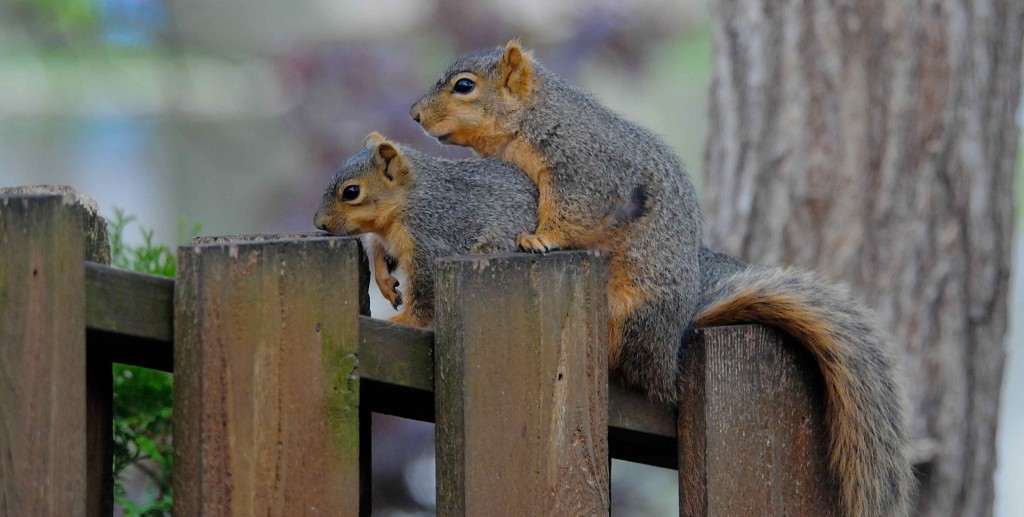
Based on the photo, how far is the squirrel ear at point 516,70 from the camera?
1.94 meters

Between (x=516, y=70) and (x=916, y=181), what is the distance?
149cm

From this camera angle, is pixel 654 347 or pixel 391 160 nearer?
pixel 654 347

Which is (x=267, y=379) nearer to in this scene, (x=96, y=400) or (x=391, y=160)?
(x=96, y=400)

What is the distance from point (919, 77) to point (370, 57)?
1971 millimetres

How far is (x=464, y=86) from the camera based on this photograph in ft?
6.48

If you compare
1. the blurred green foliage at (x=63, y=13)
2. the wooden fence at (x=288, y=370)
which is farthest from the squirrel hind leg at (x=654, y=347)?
the blurred green foliage at (x=63, y=13)

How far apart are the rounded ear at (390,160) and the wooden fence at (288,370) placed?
322mm

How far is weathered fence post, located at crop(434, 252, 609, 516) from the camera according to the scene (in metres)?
1.38

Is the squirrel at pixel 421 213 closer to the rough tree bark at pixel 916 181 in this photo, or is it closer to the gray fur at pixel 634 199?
the gray fur at pixel 634 199

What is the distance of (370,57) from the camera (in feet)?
13.7

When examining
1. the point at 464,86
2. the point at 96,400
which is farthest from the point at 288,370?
the point at 464,86

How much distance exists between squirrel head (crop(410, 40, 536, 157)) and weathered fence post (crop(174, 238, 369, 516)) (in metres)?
0.62

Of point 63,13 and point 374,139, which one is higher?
→ point 63,13

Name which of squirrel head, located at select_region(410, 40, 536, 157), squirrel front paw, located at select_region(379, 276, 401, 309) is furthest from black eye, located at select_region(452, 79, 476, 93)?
squirrel front paw, located at select_region(379, 276, 401, 309)
